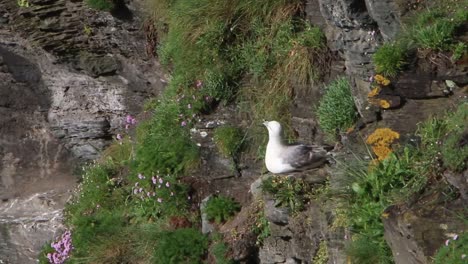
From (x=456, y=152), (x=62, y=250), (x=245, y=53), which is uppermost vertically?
(x=245, y=53)

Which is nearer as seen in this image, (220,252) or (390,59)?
(390,59)

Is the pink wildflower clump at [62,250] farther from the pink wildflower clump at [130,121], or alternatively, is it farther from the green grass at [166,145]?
the pink wildflower clump at [130,121]

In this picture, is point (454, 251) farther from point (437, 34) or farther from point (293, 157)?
point (293, 157)

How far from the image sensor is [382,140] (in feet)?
21.7

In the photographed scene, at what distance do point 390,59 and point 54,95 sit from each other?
252 inches

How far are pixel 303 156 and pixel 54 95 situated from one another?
5.58 meters

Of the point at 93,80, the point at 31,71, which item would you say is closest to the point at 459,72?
the point at 93,80

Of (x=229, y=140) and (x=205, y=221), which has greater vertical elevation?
(x=229, y=140)

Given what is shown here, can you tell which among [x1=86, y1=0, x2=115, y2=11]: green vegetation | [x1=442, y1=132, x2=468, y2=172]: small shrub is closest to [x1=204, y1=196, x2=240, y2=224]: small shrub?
[x1=86, y1=0, x2=115, y2=11]: green vegetation

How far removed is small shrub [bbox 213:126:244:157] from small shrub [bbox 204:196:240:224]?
1.81 feet

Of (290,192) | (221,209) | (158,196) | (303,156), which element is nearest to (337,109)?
(303,156)

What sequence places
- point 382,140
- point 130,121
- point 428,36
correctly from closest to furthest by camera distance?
1. point 428,36
2. point 382,140
3. point 130,121

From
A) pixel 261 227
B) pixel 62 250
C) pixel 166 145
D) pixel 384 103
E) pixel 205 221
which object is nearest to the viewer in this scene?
pixel 384 103

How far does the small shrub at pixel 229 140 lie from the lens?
9078mm
